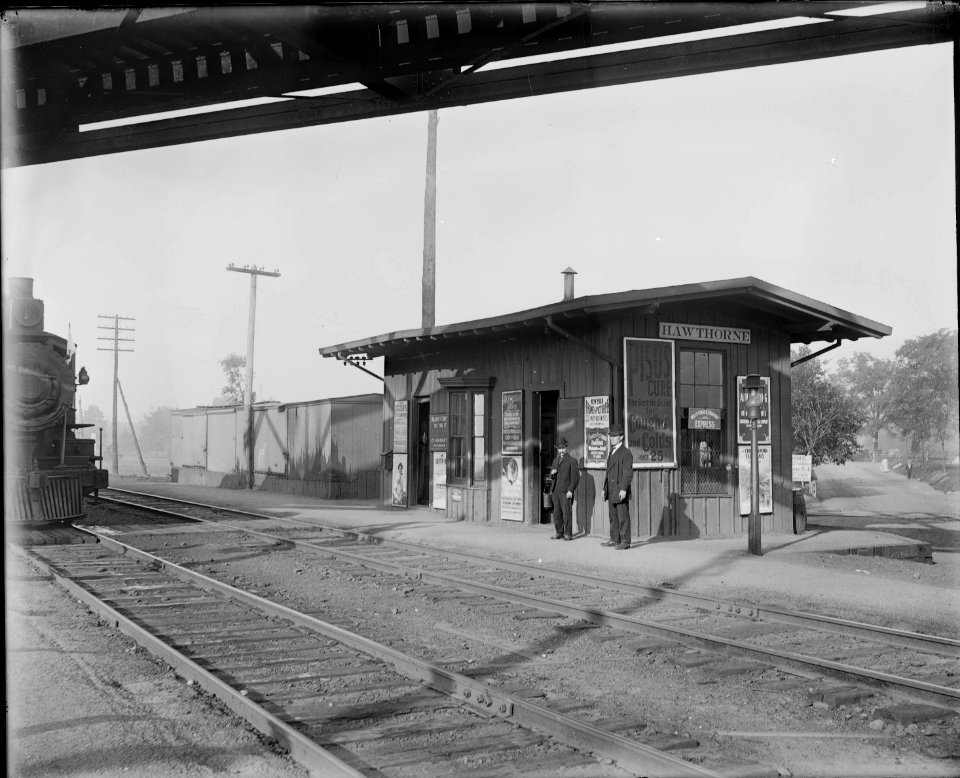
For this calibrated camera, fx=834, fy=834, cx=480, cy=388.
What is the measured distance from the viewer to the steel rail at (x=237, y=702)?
4094mm

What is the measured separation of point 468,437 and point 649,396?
452cm

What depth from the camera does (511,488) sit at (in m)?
15.5

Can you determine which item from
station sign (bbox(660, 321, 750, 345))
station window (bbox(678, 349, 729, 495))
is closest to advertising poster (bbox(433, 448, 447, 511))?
station window (bbox(678, 349, 729, 495))

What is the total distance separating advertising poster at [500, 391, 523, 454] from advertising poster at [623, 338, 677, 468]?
2.65m

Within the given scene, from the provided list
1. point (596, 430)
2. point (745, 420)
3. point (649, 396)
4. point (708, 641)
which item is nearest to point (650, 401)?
point (649, 396)

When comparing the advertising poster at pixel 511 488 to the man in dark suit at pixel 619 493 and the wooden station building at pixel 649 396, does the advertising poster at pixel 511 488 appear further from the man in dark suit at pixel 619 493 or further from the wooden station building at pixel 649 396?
the man in dark suit at pixel 619 493

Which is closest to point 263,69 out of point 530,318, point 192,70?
point 192,70

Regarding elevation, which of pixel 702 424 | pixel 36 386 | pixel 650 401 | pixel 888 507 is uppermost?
pixel 36 386

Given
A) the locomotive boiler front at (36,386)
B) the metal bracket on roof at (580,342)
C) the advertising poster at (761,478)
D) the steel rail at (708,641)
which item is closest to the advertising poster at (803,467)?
the advertising poster at (761,478)

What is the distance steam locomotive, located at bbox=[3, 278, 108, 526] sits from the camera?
14.6 m

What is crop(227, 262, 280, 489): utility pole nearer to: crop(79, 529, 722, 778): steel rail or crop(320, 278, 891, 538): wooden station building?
crop(320, 278, 891, 538): wooden station building

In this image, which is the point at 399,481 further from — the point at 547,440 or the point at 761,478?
the point at 761,478

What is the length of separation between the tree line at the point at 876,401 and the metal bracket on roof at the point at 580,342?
12.1 m

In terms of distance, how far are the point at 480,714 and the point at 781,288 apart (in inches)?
400
